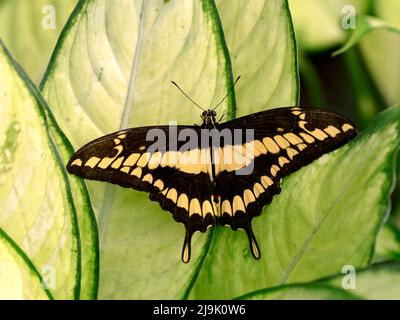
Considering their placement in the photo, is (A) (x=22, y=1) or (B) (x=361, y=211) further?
(A) (x=22, y=1)

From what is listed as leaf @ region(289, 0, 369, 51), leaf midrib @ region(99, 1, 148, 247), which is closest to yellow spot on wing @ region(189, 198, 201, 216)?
leaf midrib @ region(99, 1, 148, 247)

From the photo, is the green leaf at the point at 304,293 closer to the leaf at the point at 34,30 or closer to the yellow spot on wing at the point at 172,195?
the yellow spot on wing at the point at 172,195

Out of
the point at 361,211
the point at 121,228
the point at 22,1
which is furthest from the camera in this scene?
the point at 22,1

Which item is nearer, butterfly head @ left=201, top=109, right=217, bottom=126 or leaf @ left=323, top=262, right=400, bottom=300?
leaf @ left=323, top=262, right=400, bottom=300

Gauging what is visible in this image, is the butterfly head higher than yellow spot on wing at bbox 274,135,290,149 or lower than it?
higher

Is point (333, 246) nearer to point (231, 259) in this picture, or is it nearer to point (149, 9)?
point (231, 259)

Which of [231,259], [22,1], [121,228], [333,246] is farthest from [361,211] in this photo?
[22,1]

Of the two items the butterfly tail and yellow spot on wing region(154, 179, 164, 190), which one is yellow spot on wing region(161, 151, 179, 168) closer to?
yellow spot on wing region(154, 179, 164, 190)
